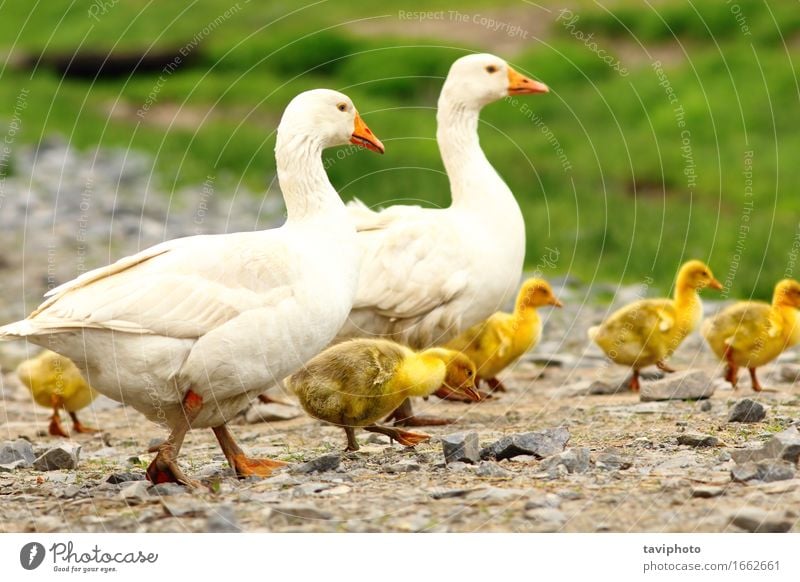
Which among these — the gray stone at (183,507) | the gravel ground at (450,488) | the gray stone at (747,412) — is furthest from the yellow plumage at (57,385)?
the gray stone at (747,412)

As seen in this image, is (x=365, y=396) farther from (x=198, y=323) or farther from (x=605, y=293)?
(x=605, y=293)

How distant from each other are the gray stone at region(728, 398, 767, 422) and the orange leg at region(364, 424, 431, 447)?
2036 millimetres

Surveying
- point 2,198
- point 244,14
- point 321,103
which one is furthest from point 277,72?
point 321,103

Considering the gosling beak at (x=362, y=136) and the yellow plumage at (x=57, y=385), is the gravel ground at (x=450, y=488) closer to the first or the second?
the yellow plumage at (x=57, y=385)

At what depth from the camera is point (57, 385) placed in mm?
10039

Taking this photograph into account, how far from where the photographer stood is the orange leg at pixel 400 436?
8.38 metres

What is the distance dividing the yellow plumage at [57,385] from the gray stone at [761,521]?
567cm

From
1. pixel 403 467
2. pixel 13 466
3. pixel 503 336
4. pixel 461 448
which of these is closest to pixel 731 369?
pixel 503 336

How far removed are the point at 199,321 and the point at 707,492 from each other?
2.77 metres

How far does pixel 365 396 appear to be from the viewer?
8.05 metres

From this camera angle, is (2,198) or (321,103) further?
(2,198)

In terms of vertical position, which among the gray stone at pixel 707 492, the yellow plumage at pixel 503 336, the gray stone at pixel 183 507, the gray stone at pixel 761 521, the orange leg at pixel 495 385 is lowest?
the gray stone at pixel 761 521

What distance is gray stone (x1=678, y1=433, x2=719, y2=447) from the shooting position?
7.59m
